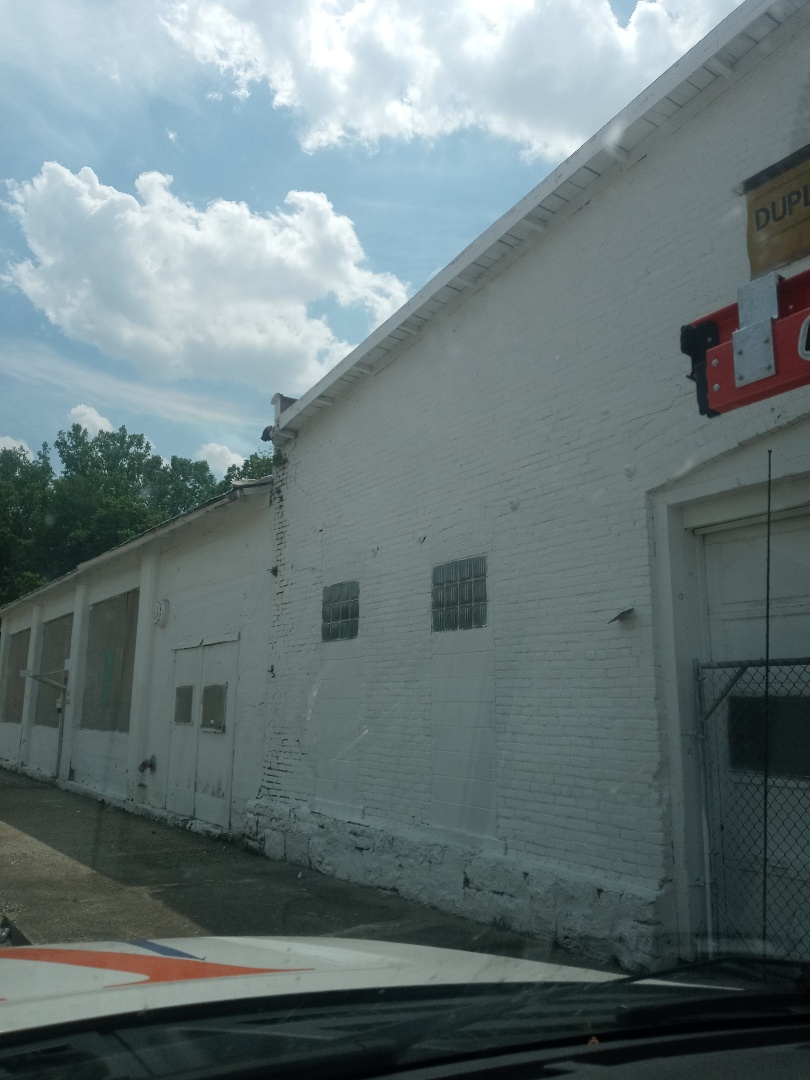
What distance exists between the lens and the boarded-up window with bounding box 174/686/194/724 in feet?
45.1

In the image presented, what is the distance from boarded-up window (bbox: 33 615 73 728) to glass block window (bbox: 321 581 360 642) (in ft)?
38.6

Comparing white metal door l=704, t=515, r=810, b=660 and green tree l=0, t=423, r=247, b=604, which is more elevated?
green tree l=0, t=423, r=247, b=604

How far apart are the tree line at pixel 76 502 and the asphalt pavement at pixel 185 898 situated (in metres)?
26.9

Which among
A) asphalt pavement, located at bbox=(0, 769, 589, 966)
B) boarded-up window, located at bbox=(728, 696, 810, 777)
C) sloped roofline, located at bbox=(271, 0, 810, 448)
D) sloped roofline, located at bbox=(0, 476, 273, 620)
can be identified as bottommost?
asphalt pavement, located at bbox=(0, 769, 589, 966)

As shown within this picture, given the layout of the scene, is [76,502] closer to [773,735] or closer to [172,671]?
[172,671]

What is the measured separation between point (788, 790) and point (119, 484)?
154ft

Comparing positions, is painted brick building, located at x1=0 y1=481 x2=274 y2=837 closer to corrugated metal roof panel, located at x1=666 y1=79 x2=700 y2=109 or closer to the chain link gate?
the chain link gate

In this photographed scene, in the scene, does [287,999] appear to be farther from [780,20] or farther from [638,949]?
[780,20]

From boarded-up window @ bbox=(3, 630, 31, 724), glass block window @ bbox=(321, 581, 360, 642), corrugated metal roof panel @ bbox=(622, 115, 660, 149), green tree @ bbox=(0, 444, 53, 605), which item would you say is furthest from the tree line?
corrugated metal roof panel @ bbox=(622, 115, 660, 149)

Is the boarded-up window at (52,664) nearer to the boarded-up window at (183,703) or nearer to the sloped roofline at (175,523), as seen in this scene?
the sloped roofline at (175,523)

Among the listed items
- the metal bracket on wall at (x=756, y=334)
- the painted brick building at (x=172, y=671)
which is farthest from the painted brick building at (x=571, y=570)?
the metal bracket on wall at (x=756, y=334)

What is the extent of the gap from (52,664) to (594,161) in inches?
747

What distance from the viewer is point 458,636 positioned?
844cm

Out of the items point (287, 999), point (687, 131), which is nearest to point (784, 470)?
point (687, 131)
